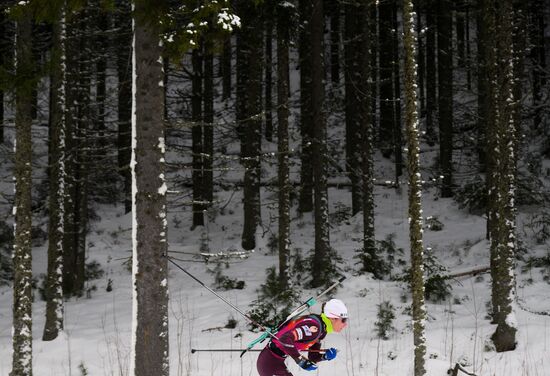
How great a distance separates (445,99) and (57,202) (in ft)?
49.4

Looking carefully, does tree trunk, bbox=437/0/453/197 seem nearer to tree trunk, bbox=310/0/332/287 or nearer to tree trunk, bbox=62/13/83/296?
tree trunk, bbox=310/0/332/287

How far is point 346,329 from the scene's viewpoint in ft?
36.8

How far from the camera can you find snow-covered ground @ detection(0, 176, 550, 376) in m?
9.48

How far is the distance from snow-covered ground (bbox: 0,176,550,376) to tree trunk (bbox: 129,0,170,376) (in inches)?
16.1

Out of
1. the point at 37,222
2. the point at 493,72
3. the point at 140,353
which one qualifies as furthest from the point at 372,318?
the point at 37,222

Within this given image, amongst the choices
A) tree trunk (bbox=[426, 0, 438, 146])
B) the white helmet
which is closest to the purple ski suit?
the white helmet

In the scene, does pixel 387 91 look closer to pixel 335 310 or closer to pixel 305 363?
A: pixel 335 310

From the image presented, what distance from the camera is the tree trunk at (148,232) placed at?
6410mm

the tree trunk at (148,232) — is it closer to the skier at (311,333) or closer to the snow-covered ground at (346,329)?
the snow-covered ground at (346,329)

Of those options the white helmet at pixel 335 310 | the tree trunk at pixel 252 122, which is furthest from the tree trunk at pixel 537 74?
the white helmet at pixel 335 310

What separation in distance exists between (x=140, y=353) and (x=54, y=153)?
7.56 meters

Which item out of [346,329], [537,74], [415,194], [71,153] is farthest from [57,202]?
[537,74]

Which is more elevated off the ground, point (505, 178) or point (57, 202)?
point (505, 178)

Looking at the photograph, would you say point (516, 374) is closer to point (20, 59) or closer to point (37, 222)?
point (20, 59)
